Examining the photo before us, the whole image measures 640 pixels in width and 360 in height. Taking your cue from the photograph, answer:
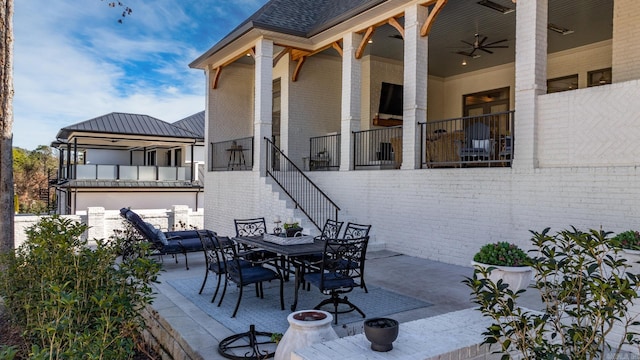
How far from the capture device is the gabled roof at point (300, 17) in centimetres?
956

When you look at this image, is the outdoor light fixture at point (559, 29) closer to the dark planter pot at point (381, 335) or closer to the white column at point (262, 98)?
the white column at point (262, 98)

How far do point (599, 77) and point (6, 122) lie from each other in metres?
12.2

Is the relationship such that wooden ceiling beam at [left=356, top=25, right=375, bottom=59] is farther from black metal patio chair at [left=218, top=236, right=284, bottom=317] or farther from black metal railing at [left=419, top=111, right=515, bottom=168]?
black metal patio chair at [left=218, top=236, right=284, bottom=317]

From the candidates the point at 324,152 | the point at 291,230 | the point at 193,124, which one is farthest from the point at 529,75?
the point at 193,124

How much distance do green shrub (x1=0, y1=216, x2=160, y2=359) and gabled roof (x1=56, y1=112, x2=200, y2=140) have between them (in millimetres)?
15133

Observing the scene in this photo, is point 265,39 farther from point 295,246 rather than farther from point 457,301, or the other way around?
point 457,301

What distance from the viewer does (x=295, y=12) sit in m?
10.9

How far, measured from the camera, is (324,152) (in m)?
11.9

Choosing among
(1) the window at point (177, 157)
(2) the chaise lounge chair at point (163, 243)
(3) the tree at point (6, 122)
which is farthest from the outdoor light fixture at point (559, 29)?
(1) the window at point (177, 157)

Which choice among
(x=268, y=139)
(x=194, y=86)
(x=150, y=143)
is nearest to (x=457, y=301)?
(x=268, y=139)

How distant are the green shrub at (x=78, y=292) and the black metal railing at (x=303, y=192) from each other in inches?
209

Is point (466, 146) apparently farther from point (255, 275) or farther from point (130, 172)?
point (130, 172)

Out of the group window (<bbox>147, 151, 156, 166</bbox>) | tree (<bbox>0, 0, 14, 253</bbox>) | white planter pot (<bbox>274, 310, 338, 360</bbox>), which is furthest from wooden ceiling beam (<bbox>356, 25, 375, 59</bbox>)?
window (<bbox>147, 151, 156, 166</bbox>)

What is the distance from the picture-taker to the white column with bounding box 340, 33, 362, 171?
9.68 m
